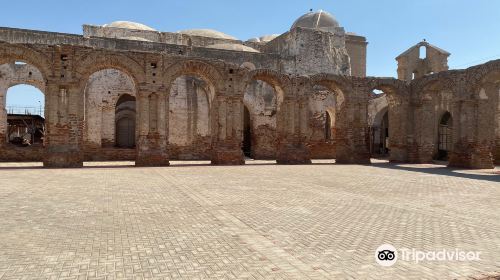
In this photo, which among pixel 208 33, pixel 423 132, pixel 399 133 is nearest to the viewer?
pixel 423 132

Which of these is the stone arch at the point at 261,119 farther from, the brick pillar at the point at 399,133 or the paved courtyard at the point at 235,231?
the paved courtyard at the point at 235,231

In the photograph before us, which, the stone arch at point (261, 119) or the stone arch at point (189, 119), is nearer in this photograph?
the stone arch at point (189, 119)

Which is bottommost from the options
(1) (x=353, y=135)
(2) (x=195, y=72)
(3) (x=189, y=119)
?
(1) (x=353, y=135)

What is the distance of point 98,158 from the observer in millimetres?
22562

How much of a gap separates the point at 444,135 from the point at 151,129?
20088 millimetres

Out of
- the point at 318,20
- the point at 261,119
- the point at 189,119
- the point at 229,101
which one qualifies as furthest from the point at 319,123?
the point at 318,20

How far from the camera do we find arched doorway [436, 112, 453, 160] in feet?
86.3

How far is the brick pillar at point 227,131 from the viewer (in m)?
19.5

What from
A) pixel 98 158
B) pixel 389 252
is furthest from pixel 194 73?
pixel 389 252

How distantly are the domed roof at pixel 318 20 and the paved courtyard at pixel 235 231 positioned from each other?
30209 millimetres

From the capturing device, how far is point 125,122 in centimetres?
2842

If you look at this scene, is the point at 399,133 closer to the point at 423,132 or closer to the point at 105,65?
the point at 423,132

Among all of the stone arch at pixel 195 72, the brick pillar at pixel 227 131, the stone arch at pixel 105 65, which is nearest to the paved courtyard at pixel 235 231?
the stone arch at pixel 105 65

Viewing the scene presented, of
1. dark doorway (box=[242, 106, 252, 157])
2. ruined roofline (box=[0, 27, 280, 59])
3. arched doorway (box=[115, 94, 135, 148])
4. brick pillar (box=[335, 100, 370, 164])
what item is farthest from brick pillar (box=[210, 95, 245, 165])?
arched doorway (box=[115, 94, 135, 148])
